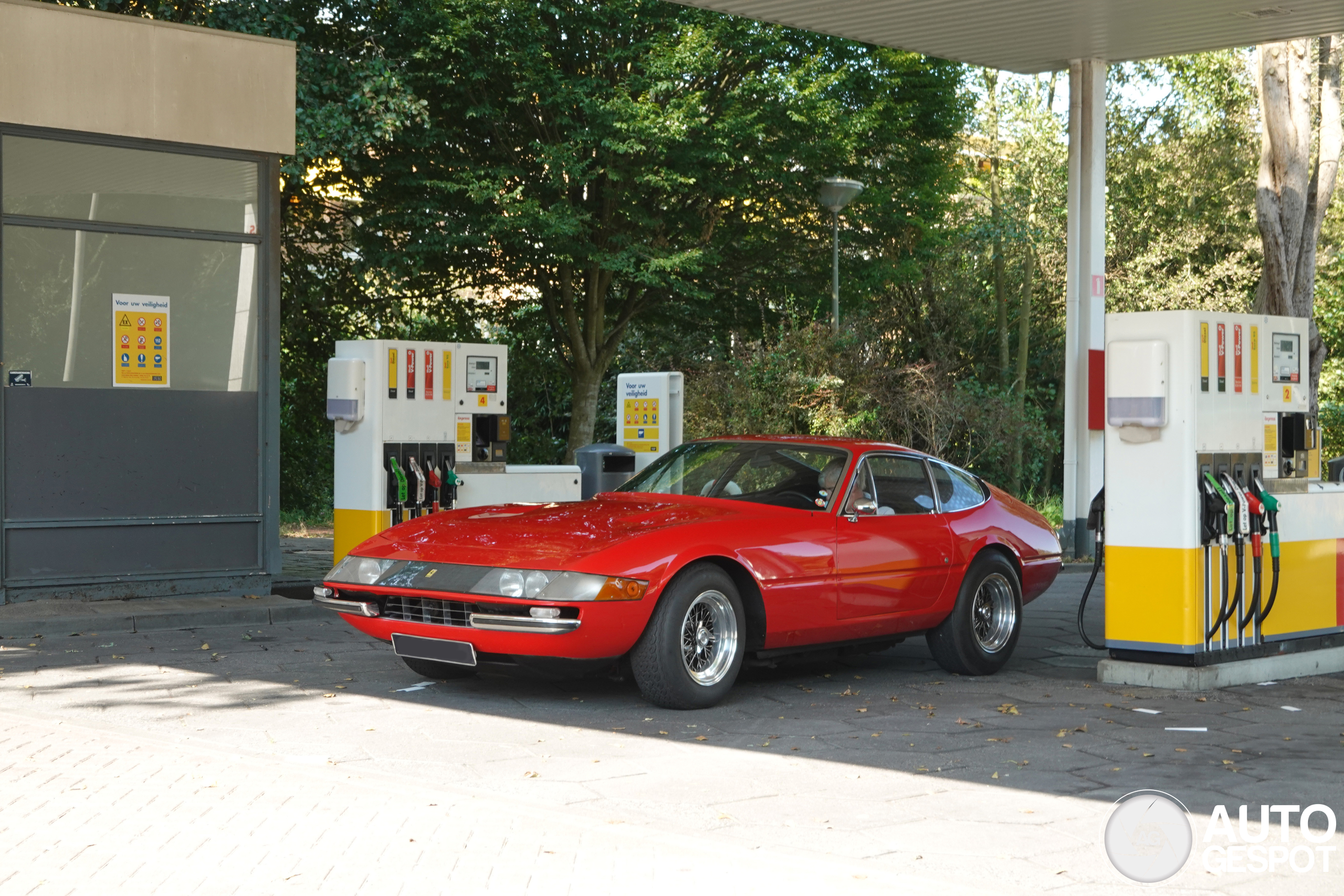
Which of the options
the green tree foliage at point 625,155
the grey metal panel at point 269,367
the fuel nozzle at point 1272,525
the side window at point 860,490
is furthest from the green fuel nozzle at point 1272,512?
the green tree foliage at point 625,155

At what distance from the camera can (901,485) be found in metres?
8.88

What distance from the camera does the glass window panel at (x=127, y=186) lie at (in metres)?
11.1

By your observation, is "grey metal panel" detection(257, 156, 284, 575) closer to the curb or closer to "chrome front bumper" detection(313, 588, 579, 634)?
the curb

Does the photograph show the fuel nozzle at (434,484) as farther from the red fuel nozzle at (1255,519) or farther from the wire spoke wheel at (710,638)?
the red fuel nozzle at (1255,519)

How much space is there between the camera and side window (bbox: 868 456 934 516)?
28.7 feet

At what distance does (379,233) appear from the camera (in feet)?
67.6

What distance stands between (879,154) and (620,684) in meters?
15.8

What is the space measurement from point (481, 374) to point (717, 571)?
4.98 m

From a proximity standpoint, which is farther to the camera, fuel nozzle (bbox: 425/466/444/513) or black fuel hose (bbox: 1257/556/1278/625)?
fuel nozzle (bbox: 425/466/444/513)

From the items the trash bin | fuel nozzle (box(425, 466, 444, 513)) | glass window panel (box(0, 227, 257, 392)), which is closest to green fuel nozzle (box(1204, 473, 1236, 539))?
fuel nozzle (box(425, 466, 444, 513))

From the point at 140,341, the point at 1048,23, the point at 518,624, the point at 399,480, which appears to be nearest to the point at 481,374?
the point at 399,480

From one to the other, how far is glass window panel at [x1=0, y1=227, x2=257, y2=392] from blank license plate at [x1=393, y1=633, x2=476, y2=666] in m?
5.11

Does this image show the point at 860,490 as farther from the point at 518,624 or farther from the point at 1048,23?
the point at 1048,23

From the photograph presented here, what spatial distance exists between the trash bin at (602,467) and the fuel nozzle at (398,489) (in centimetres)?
203
